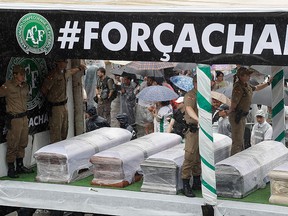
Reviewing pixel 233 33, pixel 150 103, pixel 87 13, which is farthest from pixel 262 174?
pixel 150 103

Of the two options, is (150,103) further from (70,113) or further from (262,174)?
(262,174)

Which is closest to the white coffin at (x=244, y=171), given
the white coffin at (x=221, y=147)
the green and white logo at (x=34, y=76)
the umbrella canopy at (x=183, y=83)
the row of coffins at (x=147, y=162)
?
the row of coffins at (x=147, y=162)

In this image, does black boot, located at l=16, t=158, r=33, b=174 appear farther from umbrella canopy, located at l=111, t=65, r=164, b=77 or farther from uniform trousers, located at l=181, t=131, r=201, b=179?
umbrella canopy, located at l=111, t=65, r=164, b=77

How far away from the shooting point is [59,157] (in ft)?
32.9

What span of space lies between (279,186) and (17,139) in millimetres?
3331

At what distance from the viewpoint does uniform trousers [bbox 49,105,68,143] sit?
11133 mm

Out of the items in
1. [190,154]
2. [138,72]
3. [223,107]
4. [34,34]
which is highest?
[34,34]

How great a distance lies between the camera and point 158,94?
14.1 metres

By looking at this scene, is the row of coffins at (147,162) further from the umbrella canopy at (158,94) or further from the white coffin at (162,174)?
the umbrella canopy at (158,94)

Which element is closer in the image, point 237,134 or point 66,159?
point 66,159

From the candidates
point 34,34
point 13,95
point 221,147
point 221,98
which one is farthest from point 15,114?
point 221,98

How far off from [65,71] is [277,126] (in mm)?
2928

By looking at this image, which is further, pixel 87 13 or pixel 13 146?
pixel 13 146

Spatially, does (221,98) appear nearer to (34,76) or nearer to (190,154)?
(34,76)
